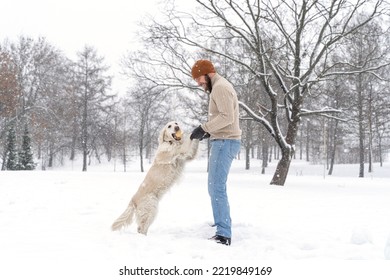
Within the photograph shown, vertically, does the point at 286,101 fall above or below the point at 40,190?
above

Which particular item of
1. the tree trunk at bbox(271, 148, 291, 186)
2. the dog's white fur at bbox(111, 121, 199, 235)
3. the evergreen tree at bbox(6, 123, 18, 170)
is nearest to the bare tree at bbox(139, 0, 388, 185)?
the tree trunk at bbox(271, 148, 291, 186)

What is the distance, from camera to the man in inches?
162

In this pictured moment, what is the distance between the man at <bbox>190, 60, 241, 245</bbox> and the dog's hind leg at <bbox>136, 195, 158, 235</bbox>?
783mm

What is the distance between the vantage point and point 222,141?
4.22 meters

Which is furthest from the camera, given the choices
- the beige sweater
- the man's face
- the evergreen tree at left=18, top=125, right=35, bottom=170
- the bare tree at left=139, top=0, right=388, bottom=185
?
the evergreen tree at left=18, top=125, right=35, bottom=170

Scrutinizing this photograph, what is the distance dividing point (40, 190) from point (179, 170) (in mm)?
4701

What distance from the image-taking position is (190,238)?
169 inches

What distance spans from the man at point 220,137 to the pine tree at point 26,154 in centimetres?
2519

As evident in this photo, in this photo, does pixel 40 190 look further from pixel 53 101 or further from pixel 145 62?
pixel 53 101

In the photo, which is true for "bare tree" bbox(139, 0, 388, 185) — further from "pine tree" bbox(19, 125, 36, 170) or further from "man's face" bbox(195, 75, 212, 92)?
"pine tree" bbox(19, 125, 36, 170)

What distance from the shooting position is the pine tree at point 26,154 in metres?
26.7

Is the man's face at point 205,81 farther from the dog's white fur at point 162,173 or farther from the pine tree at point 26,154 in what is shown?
the pine tree at point 26,154

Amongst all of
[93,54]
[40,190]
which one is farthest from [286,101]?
[93,54]

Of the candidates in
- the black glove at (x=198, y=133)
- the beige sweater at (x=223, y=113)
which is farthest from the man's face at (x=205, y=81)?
the black glove at (x=198, y=133)
